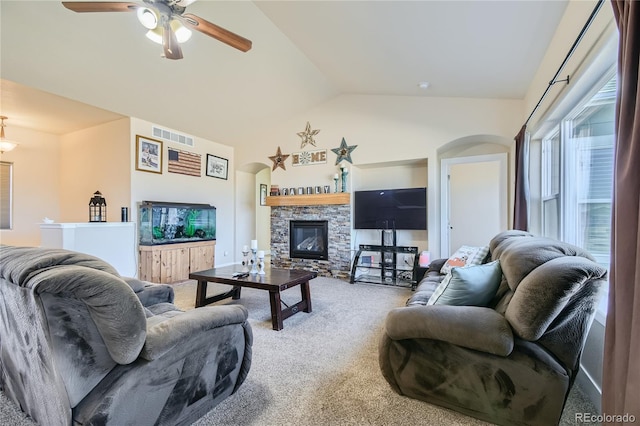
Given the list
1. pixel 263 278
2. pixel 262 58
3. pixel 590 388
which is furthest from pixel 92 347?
pixel 262 58

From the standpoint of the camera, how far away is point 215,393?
163 cm

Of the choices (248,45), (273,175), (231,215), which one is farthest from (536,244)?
(231,215)

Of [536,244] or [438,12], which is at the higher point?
[438,12]

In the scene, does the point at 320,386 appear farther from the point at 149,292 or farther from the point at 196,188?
the point at 196,188

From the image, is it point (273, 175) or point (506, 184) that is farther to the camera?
point (273, 175)

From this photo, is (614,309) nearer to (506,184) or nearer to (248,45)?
(248,45)

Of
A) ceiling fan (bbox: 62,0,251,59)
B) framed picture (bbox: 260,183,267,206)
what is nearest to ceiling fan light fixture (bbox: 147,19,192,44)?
ceiling fan (bbox: 62,0,251,59)

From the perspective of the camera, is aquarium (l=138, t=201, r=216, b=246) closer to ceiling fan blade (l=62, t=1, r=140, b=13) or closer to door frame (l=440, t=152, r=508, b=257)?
Result: ceiling fan blade (l=62, t=1, r=140, b=13)

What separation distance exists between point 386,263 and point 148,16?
4.61 meters

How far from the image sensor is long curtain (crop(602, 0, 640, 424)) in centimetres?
92

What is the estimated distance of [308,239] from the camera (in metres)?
5.88

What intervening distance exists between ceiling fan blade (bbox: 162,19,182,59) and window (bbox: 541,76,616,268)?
3.25 metres

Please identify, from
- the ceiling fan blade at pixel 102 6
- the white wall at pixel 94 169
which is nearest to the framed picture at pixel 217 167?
the white wall at pixel 94 169

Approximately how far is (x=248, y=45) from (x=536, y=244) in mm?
2800
